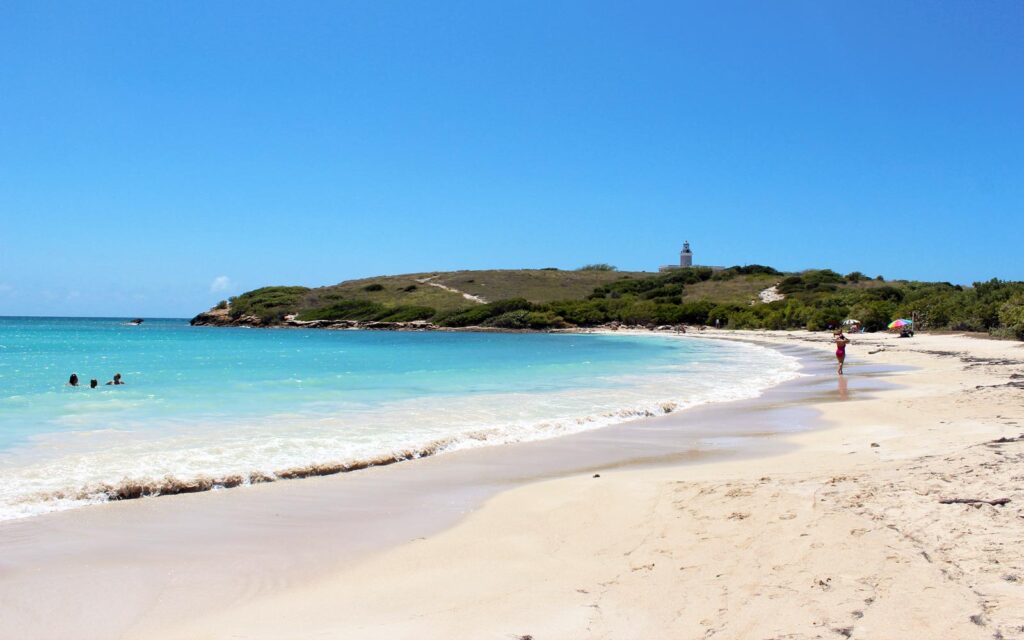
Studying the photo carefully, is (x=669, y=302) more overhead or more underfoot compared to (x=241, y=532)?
more overhead

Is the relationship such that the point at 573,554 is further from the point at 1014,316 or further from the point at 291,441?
the point at 1014,316

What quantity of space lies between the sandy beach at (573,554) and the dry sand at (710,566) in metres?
0.02

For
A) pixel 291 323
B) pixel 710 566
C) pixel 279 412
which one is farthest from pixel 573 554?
pixel 291 323

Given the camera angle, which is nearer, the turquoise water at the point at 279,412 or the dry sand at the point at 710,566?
the dry sand at the point at 710,566

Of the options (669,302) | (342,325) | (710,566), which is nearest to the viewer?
(710,566)

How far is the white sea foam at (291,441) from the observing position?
7.25 metres

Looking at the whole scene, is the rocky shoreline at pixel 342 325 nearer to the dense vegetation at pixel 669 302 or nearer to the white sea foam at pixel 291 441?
the dense vegetation at pixel 669 302

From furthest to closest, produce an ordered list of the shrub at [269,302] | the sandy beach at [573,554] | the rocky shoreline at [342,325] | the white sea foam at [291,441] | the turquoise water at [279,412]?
1. the shrub at [269,302]
2. the rocky shoreline at [342,325]
3. the turquoise water at [279,412]
4. the white sea foam at [291,441]
5. the sandy beach at [573,554]

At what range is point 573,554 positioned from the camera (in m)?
4.81

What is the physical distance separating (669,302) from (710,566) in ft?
269

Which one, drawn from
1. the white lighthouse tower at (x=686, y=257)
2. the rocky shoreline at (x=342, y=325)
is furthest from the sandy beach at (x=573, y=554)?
the white lighthouse tower at (x=686, y=257)

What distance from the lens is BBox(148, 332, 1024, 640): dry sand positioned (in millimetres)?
3408

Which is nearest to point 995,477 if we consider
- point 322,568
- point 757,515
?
point 757,515

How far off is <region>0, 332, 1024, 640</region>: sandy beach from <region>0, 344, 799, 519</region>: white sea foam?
1.85ft
